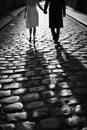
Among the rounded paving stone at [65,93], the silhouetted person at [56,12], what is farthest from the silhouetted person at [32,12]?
the rounded paving stone at [65,93]

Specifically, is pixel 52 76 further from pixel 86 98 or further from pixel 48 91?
pixel 86 98

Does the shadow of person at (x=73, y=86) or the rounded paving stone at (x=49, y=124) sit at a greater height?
the rounded paving stone at (x=49, y=124)

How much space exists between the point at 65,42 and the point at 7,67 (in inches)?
136

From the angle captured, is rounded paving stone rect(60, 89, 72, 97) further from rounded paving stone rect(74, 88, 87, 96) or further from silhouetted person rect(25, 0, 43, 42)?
silhouetted person rect(25, 0, 43, 42)

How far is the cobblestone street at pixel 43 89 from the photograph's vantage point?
123 inches

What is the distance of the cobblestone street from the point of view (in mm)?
3125

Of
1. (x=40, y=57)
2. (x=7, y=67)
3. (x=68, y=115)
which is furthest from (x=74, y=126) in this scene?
(x=40, y=57)

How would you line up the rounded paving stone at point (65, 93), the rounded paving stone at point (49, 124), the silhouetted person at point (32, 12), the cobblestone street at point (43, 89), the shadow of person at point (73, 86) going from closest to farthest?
the rounded paving stone at point (49, 124) → the cobblestone street at point (43, 89) → the shadow of person at point (73, 86) → the rounded paving stone at point (65, 93) → the silhouetted person at point (32, 12)

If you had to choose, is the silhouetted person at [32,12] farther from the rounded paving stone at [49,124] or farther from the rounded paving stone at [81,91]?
the rounded paving stone at [49,124]

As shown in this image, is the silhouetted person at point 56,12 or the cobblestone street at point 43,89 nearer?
the cobblestone street at point 43,89

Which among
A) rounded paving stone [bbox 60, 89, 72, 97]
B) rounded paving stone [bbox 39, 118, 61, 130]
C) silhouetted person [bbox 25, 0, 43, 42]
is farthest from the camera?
silhouetted person [bbox 25, 0, 43, 42]

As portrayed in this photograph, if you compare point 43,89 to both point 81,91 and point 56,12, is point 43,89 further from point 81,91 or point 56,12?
point 56,12

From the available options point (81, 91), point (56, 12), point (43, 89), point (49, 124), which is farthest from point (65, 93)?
point (56, 12)

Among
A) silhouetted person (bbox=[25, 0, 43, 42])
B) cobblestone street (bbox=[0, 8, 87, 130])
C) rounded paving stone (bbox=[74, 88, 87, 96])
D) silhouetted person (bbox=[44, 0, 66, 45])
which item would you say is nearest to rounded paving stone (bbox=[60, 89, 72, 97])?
cobblestone street (bbox=[0, 8, 87, 130])
